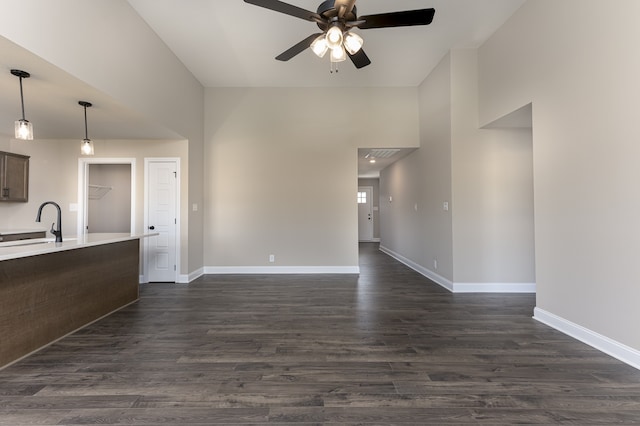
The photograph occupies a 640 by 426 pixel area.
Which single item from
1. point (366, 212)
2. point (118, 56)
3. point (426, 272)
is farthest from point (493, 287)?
point (366, 212)

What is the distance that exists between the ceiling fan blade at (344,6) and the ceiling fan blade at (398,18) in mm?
173

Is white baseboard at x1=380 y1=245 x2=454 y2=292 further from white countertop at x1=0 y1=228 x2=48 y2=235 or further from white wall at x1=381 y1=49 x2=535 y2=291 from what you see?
white countertop at x1=0 y1=228 x2=48 y2=235

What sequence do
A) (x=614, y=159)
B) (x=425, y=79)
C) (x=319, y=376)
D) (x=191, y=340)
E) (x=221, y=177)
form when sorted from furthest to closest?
(x=221, y=177), (x=425, y=79), (x=191, y=340), (x=614, y=159), (x=319, y=376)

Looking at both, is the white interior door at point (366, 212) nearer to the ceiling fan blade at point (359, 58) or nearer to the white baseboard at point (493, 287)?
the white baseboard at point (493, 287)

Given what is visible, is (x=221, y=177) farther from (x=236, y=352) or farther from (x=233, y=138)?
(x=236, y=352)

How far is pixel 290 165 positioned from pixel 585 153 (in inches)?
156

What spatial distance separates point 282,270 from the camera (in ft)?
17.0

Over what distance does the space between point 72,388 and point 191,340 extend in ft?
2.75

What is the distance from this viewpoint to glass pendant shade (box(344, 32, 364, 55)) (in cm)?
242

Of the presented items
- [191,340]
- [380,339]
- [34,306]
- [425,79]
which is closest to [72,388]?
[191,340]

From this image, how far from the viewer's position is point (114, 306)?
331 cm

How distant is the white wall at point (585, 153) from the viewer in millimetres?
2107

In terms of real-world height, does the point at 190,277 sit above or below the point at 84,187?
below

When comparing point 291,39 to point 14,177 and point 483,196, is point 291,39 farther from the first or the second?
point 14,177
